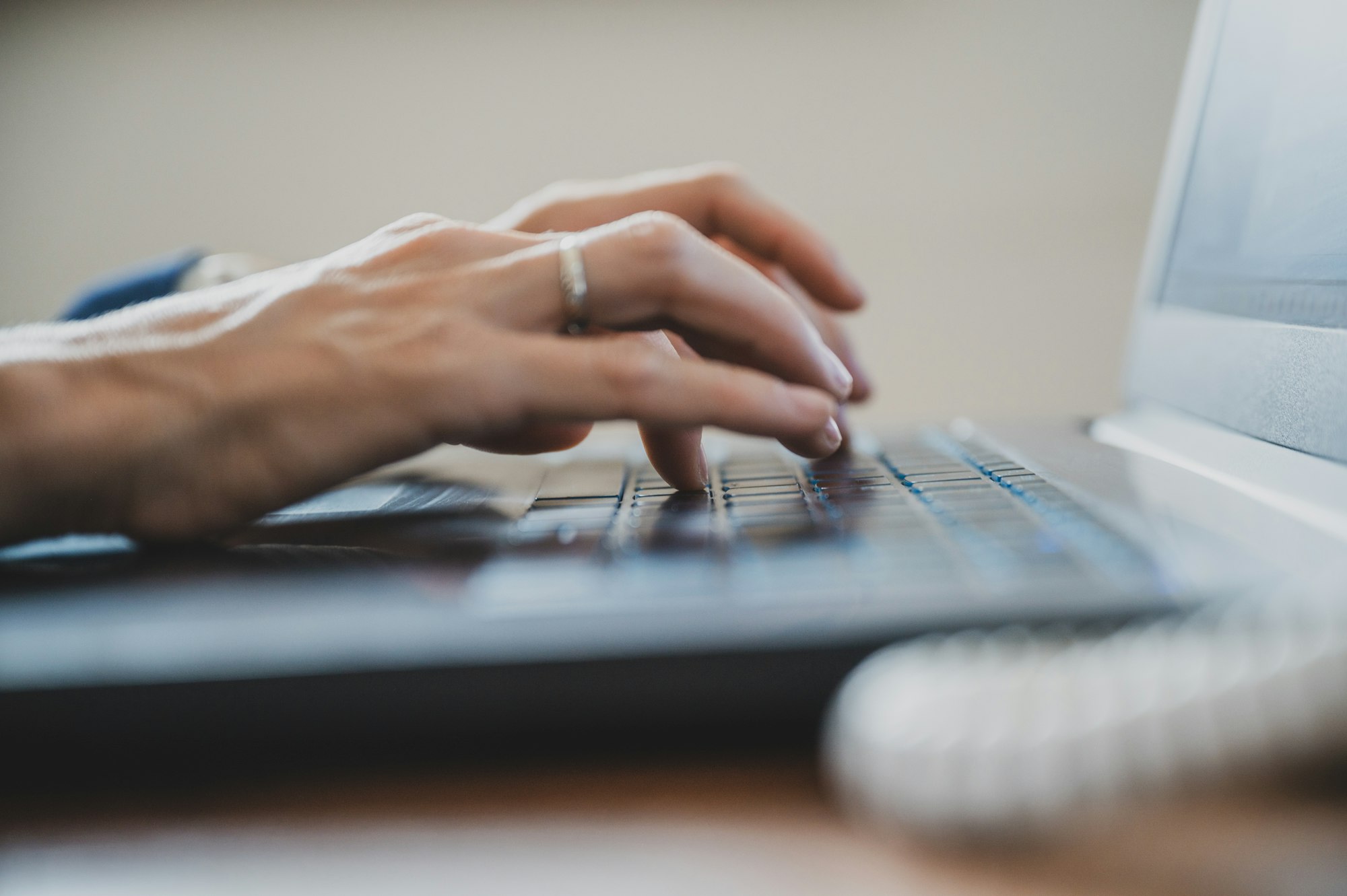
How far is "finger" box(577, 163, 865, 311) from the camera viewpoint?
2.15 feet

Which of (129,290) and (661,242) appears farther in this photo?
(129,290)

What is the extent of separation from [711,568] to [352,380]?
0.63 ft

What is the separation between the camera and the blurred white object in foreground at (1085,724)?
16 centimetres

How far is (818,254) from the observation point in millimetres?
655

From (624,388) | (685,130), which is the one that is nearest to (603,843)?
(624,388)

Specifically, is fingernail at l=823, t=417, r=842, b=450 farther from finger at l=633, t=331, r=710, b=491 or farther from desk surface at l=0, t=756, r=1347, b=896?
desk surface at l=0, t=756, r=1347, b=896

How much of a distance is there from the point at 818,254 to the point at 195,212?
864mm

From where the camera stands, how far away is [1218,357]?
0.52 metres

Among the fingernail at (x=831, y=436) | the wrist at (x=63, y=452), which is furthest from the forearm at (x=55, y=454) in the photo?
the fingernail at (x=831, y=436)

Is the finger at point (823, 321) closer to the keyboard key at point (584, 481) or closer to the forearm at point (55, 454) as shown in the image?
the keyboard key at point (584, 481)

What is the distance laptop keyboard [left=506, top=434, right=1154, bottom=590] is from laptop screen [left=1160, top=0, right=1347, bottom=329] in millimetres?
163

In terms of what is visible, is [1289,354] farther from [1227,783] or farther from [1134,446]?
[1227,783]

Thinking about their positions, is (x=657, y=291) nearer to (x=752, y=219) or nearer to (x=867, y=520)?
(x=867, y=520)

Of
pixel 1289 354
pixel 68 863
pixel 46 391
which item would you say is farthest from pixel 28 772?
pixel 1289 354
